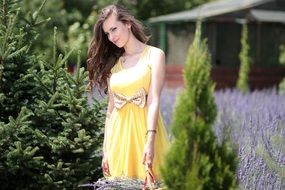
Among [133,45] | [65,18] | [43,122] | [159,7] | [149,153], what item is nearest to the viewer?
[149,153]

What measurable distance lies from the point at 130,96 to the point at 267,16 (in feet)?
49.3

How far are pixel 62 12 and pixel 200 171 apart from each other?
65.5 ft

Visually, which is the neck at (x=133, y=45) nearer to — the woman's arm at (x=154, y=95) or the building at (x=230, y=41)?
the woman's arm at (x=154, y=95)

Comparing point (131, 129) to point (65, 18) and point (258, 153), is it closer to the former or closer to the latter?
point (258, 153)

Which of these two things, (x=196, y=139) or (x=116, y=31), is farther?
(x=116, y=31)

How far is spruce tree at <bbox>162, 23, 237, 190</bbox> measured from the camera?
329 cm

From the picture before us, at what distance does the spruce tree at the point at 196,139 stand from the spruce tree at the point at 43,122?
1920 millimetres

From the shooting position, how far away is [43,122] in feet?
17.8

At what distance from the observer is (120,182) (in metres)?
4.37

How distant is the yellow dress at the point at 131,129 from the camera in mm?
4457

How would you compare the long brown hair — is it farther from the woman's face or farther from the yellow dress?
the yellow dress

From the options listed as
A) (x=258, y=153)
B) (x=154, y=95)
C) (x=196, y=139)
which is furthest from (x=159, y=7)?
(x=196, y=139)

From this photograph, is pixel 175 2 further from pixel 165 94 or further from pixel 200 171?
pixel 200 171

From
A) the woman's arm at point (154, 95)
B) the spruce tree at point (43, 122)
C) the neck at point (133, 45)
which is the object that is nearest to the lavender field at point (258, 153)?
the woman's arm at point (154, 95)
